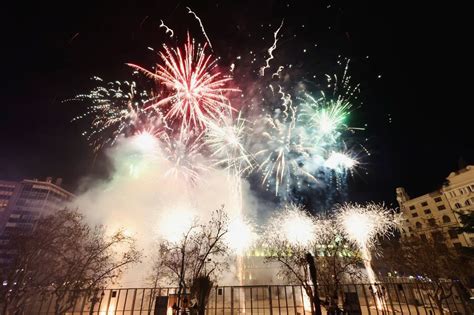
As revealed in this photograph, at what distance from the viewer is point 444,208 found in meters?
71.9

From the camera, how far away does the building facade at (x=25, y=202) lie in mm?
97919

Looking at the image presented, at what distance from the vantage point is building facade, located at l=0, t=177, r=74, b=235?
321ft

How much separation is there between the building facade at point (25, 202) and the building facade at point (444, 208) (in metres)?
123

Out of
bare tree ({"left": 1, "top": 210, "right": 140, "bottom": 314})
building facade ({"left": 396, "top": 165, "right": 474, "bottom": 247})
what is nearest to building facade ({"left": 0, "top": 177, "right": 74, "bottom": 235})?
bare tree ({"left": 1, "top": 210, "right": 140, "bottom": 314})

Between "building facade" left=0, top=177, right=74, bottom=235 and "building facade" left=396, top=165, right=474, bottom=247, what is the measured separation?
404ft

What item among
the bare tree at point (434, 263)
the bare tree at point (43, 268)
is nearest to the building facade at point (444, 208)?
the bare tree at point (434, 263)

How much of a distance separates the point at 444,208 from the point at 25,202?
458 feet

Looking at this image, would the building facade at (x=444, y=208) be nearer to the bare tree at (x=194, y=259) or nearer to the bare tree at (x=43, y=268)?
the bare tree at (x=194, y=259)

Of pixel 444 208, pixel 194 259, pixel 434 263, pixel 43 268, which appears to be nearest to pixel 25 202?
pixel 43 268

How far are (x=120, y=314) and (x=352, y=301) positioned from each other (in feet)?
146

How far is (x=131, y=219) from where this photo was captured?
6241 cm

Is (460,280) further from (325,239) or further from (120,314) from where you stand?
(120,314)

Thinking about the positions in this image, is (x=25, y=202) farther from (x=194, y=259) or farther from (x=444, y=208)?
(x=444, y=208)

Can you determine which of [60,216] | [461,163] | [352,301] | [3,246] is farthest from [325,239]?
[3,246]
